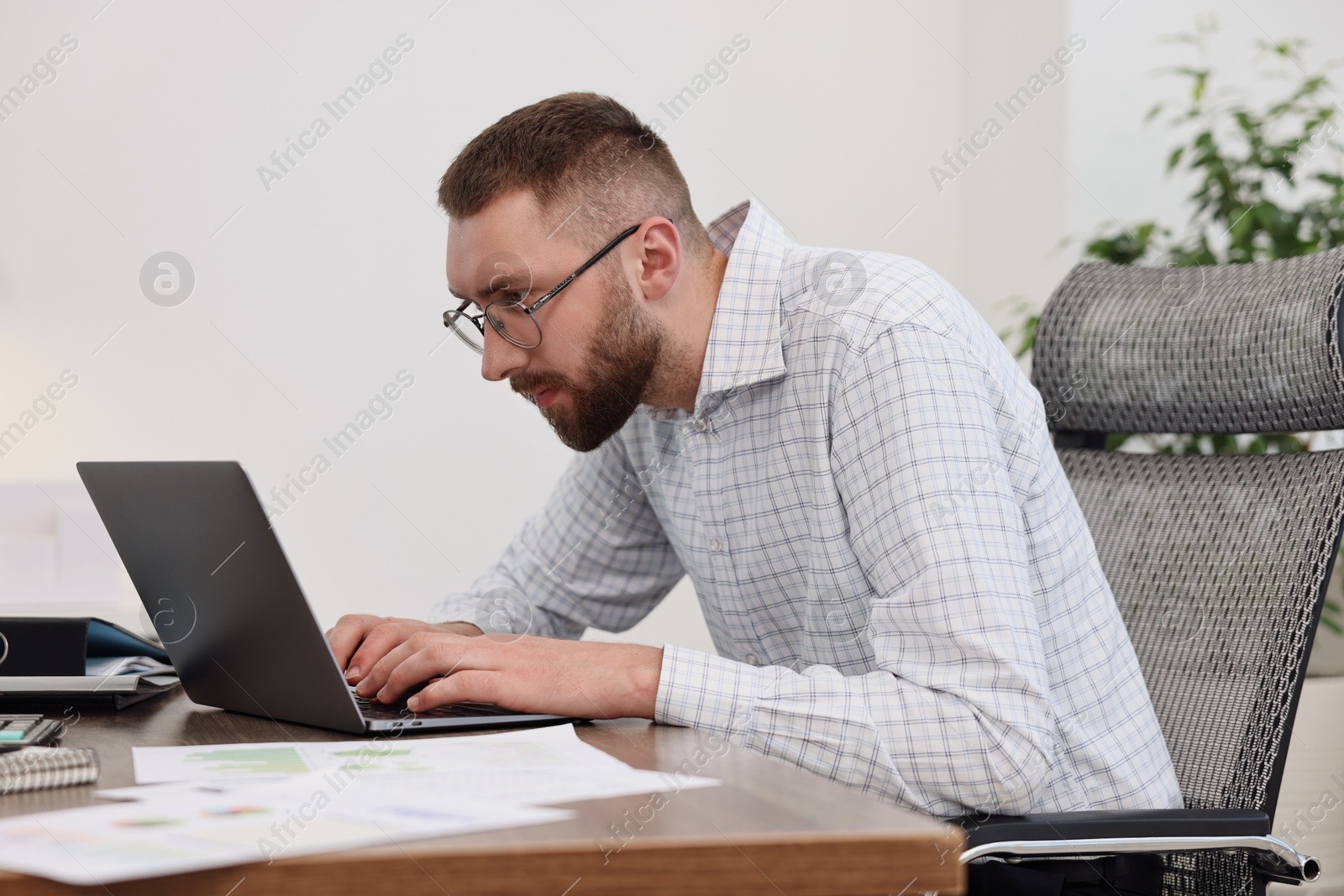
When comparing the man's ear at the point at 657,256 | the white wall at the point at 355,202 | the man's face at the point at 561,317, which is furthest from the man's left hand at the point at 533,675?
the white wall at the point at 355,202

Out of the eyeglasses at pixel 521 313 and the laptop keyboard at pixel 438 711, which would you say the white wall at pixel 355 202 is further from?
the laptop keyboard at pixel 438 711

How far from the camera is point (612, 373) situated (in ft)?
3.90

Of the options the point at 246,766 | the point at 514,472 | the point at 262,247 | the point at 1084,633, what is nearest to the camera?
the point at 246,766

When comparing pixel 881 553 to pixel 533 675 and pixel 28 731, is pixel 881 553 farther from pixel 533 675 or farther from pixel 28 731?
pixel 28 731

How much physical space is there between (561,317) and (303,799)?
2.29ft

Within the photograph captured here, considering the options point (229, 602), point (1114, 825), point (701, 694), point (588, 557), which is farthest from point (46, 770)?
point (588, 557)

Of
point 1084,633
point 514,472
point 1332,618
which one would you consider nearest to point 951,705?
point 1084,633

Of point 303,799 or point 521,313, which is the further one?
point 521,313

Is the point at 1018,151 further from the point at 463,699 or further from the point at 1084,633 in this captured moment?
the point at 463,699

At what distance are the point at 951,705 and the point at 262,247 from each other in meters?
2.01

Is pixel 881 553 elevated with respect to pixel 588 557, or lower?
elevated

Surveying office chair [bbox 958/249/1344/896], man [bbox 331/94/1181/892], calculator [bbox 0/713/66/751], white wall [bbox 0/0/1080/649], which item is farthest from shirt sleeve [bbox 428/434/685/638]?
white wall [bbox 0/0/1080/649]

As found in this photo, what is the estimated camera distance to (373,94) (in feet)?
8.14

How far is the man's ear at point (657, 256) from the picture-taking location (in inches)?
47.4
